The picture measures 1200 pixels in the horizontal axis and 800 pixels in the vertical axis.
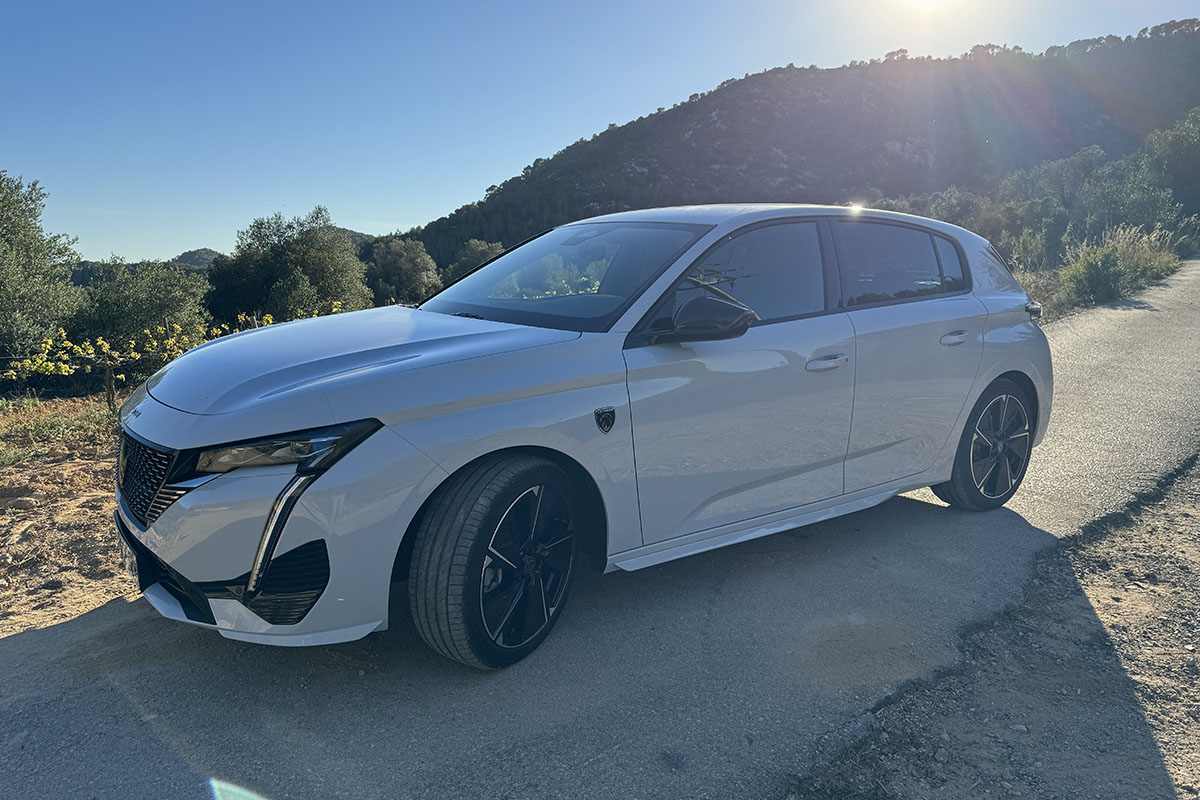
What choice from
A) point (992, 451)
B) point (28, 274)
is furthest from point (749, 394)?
point (28, 274)

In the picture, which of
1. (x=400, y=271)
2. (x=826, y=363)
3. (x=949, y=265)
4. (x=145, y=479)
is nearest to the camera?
(x=145, y=479)

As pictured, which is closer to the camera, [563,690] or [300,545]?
[300,545]

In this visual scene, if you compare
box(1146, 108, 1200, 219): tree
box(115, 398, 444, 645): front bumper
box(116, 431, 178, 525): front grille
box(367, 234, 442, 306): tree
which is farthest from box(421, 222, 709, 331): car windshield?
box(1146, 108, 1200, 219): tree

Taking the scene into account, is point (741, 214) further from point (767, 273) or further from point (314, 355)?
point (314, 355)

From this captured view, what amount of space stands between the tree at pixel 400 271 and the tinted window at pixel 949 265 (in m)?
41.9

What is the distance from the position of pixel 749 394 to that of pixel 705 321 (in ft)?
1.52

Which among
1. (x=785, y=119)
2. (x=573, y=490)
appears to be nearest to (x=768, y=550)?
(x=573, y=490)

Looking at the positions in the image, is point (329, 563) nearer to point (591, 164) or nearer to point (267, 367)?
point (267, 367)

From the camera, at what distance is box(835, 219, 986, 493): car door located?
4.03 metres

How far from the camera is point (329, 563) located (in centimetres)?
262

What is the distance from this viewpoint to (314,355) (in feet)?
9.99

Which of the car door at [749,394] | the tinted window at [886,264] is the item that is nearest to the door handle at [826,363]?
the car door at [749,394]

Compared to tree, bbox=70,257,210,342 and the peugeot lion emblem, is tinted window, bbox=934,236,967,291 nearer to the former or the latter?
the peugeot lion emblem

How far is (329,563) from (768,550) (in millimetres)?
2417
